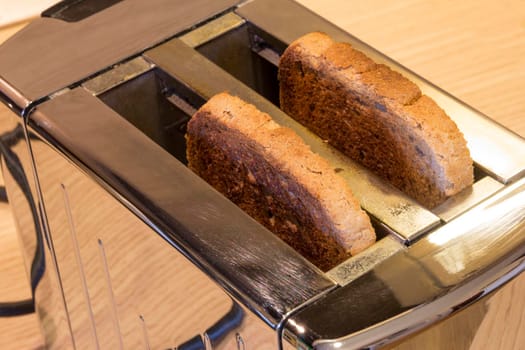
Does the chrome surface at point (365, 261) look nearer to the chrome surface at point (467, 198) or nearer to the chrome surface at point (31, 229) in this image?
the chrome surface at point (467, 198)

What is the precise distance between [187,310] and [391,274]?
5.6 inches

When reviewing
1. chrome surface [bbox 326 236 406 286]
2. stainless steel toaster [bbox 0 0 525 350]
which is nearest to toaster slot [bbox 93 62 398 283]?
stainless steel toaster [bbox 0 0 525 350]

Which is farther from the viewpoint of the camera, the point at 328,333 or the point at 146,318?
the point at 146,318

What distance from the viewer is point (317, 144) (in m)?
0.72

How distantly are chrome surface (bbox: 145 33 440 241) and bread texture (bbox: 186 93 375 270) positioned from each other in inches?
1.0

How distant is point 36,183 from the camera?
79 centimetres

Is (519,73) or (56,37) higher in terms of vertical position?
(56,37)

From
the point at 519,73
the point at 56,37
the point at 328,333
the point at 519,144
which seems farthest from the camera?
the point at 519,73

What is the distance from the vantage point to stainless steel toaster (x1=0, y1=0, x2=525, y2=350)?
609 mm

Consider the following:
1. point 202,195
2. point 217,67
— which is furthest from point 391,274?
point 217,67

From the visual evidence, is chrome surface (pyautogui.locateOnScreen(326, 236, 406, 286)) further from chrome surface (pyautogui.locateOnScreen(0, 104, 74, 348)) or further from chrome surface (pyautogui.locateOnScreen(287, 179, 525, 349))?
chrome surface (pyautogui.locateOnScreen(0, 104, 74, 348))

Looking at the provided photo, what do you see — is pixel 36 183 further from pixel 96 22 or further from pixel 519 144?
pixel 519 144

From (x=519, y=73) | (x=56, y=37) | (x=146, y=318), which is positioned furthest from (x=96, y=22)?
(x=519, y=73)

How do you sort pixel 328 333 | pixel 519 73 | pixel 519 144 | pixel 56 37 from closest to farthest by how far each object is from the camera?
pixel 328 333 < pixel 519 144 < pixel 56 37 < pixel 519 73
